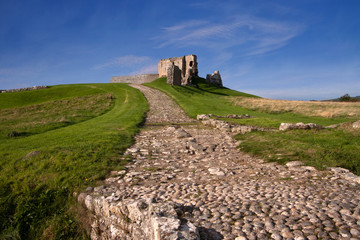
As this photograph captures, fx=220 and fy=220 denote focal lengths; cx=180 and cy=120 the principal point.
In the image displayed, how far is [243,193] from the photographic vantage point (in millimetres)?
5844

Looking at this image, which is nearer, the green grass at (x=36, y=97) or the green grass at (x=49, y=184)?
the green grass at (x=49, y=184)

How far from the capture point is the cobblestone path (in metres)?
4.20

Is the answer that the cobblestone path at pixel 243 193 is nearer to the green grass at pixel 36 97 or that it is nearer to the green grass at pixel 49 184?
the green grass at pixel 49 184

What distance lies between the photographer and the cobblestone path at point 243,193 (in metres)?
4.20

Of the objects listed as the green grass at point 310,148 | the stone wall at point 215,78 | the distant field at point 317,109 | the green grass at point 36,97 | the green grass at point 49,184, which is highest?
the stone wall at point 215,78

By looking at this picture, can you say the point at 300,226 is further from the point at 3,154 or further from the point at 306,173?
the point at 3,154

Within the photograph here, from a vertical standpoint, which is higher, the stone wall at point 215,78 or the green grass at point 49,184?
the stone wall at point 215,78

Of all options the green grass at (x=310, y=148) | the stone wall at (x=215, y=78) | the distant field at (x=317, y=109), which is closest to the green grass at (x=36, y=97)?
the distant field at (x=317, y=109)

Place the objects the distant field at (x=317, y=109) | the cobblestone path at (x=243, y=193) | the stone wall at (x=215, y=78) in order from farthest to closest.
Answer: the stone wall at (x=215, y=78) < the distant field at (x=317, y=109) < the cobblestone path at (x=243, y=193)

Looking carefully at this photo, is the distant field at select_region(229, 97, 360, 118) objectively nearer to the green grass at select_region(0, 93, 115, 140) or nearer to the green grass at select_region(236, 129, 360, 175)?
the green grass at select_region(236, 129, 360, 175)

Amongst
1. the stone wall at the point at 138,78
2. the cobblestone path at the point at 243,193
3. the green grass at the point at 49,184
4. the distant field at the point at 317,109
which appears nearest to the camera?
the cobblestone path at the point at 243,193

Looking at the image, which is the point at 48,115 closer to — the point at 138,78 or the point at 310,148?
the point at 310,148

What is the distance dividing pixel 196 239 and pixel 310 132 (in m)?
11.7

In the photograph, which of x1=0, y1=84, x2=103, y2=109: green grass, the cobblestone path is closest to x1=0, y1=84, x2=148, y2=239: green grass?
the cobblestone path
